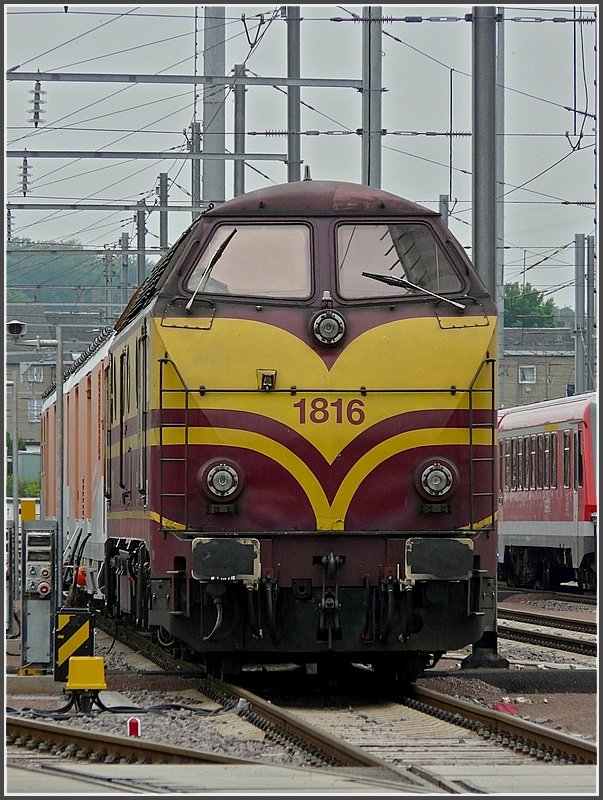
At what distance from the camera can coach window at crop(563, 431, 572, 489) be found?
26609mm

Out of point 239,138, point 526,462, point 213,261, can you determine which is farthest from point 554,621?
point 239,138

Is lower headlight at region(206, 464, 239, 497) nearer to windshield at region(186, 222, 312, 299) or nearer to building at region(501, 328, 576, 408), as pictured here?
windshield at region(186, 222, 312, 299)

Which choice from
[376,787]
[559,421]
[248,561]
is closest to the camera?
[376,787]

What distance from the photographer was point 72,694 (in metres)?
10.8

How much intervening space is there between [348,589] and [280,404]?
4.47 feet

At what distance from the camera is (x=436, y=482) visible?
10.7 metres

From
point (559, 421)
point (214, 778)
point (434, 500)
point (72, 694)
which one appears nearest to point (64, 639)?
point (72, 694)

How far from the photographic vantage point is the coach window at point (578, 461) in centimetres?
2591

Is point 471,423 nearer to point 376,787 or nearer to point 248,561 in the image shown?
point 248,561

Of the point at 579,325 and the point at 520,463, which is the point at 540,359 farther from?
the point at 520,463

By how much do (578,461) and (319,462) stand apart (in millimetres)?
16056

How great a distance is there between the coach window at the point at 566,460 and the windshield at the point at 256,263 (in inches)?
637

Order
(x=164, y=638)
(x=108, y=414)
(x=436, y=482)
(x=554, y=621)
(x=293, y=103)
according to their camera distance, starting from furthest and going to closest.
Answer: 1. (x=293, y=103)
2. (x=554, y=621)
3. (x=108, y=414)
4. (x=164, y=638)
5. (x=436, y=482)

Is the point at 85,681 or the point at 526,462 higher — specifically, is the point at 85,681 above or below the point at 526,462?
below
